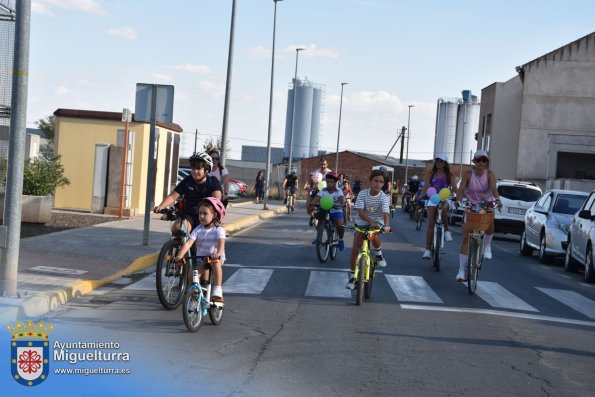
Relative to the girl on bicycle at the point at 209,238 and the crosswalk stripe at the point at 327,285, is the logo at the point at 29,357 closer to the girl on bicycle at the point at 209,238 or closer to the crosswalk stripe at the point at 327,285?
the girl on bicycle at the point at 209,238

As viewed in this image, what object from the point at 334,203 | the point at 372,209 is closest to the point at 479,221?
the point at 372,209

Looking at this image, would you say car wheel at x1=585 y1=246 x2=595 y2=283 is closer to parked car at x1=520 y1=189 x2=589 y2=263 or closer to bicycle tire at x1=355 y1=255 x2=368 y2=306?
parked car at x1=520 y1=189 x2=589 y2=263

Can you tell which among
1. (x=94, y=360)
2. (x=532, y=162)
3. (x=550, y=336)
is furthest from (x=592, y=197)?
(x=532, y=162)

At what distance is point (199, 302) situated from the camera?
848cm

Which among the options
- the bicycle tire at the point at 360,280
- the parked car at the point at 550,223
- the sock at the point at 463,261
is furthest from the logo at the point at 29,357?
the parked car at the point at 550,223

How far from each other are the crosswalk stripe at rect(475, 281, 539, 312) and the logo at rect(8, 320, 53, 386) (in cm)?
619

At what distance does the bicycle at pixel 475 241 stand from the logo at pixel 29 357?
21.1 ft

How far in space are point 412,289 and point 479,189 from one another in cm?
172

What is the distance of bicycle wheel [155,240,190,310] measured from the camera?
9391 mm

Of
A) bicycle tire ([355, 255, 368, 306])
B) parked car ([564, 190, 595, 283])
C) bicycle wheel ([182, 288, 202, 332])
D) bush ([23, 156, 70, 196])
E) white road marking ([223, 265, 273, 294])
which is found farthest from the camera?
bush ([23, 156, 70, 196])

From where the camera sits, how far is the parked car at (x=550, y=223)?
1880cm

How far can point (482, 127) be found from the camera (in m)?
70.0

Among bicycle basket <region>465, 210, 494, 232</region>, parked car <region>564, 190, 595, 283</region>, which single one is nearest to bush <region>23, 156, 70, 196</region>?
bicycle basket <region>465, 210, 494, 232</region>

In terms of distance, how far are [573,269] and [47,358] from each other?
13012mm
